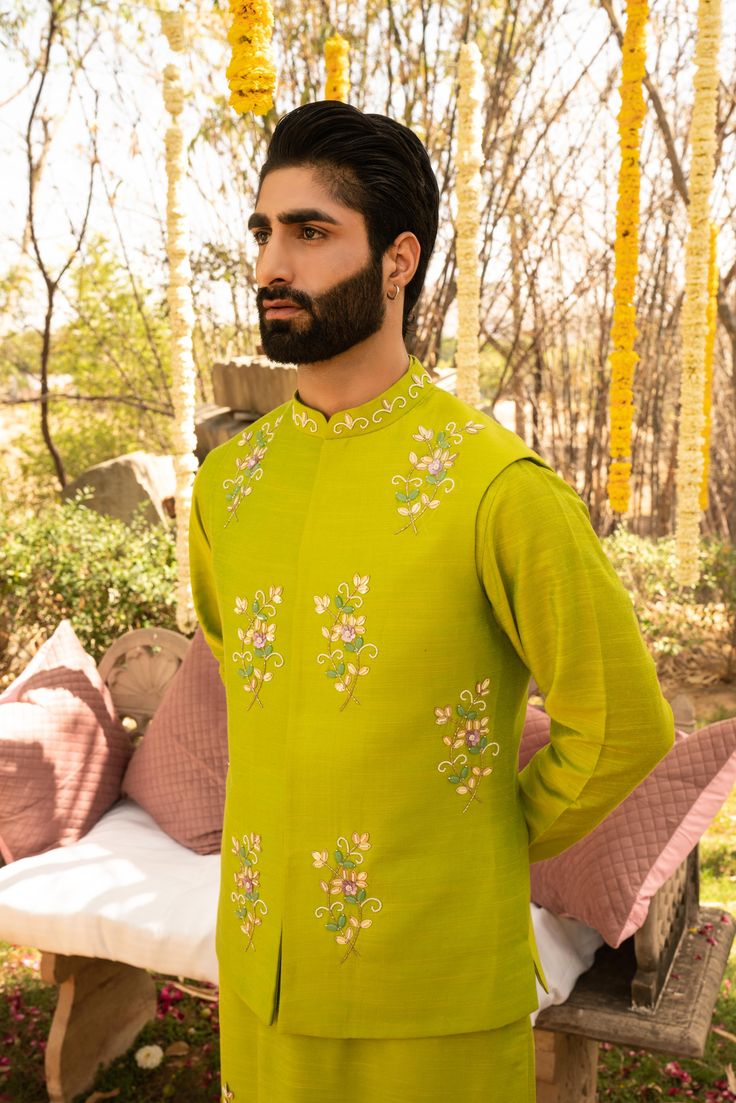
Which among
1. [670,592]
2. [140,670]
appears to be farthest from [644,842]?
[670,592]

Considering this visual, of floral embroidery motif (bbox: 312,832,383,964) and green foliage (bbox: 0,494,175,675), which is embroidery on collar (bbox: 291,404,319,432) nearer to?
floral embroidery motif (bbox: 312,832,383,964)

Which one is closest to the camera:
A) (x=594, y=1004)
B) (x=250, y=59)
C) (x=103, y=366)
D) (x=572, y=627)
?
(x=572, y=627)

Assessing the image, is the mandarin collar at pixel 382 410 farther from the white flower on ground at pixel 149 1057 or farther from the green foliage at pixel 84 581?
the green foliage at pixel 84 581

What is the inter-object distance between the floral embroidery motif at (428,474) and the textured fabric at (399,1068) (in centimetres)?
60

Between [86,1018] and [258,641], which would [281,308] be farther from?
[86,1018]

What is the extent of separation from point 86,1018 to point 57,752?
65cm

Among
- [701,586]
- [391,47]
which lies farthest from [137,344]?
[701,586]

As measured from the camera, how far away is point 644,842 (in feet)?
7.12

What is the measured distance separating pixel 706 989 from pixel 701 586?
395 cm

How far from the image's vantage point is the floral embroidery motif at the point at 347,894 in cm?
128

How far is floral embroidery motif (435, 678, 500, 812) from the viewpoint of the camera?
49.9 inches

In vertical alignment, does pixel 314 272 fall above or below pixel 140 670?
above

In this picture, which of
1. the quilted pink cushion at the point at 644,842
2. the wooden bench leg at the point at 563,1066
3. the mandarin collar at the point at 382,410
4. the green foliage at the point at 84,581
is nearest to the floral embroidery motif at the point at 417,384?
the mandarin collar at the point at 382,410

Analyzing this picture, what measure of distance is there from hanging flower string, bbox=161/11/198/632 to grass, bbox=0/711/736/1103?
46.9 inches
